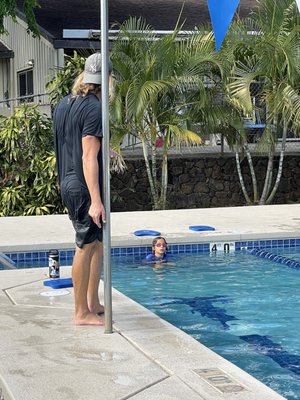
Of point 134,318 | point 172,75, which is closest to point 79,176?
point 134,318

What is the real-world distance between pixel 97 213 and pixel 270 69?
29.9 feet

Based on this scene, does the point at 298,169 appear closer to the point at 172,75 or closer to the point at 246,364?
the point at 172,75

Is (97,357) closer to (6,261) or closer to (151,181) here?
(6,261)

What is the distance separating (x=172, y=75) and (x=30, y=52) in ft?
20.4

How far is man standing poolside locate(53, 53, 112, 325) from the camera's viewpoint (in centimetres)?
532

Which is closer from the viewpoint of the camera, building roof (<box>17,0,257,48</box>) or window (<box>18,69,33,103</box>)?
building roof (<box>17,0,257,48</box>)

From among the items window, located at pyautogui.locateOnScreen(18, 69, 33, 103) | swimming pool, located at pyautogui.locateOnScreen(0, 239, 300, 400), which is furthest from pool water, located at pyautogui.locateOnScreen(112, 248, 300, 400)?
window, located at pyautogui.locateOnScreen(18, 69, 33, 103)

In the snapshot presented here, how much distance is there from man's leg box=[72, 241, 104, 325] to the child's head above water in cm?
384

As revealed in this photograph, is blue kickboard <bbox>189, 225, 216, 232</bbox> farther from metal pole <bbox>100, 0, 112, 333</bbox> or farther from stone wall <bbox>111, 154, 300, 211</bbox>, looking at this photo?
metal pole <bbox>100, 0, 112, 333</bbox>

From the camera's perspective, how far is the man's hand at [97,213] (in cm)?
529

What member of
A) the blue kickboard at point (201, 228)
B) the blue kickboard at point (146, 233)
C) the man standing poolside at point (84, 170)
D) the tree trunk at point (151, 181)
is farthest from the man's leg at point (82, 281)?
the tree trunk at point (151, 181)

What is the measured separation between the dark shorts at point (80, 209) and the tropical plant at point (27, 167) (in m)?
8.10

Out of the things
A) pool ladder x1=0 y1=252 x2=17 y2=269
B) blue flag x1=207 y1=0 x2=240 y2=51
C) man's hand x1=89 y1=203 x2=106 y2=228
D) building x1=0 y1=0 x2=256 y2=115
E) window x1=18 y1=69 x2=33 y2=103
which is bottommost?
pool ladder x1=0 y1=252 x2=17 y2=269

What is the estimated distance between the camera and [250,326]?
23.1 feet
